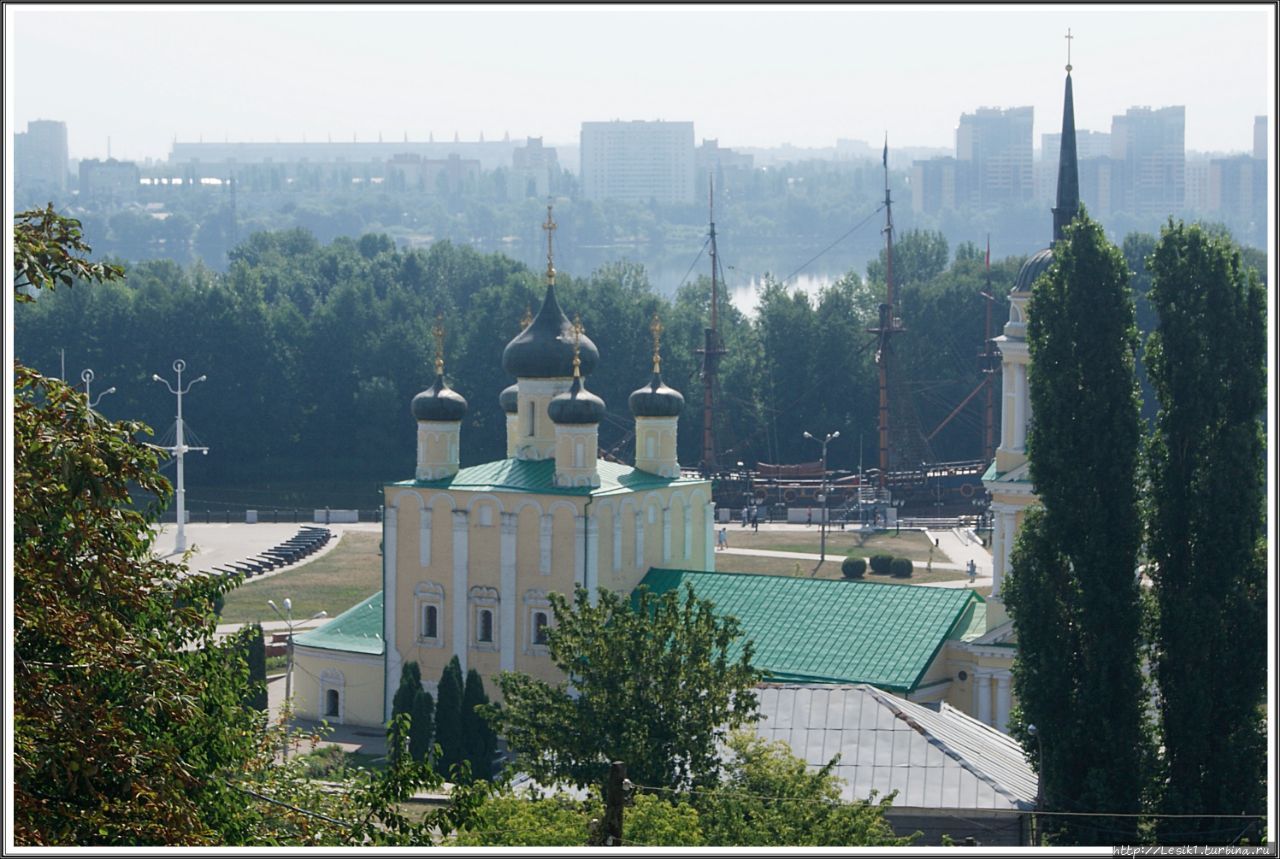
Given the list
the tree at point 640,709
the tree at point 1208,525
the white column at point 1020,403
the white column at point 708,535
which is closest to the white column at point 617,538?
the white column at point 708,535

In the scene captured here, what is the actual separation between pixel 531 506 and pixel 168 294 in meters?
48.1

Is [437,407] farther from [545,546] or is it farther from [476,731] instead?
[476,731]

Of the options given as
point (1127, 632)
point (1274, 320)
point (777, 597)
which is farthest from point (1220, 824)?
point (777, 597)

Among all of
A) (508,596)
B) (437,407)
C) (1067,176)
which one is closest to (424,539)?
(508,596)

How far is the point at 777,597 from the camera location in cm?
3272

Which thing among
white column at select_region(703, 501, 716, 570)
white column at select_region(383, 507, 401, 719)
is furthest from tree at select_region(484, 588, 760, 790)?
white column at select_region(703, 501, 716, 570)

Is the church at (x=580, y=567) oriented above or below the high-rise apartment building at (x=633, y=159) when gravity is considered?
below

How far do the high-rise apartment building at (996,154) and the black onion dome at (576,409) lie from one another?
10811cm

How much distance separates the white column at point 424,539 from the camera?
3481cm

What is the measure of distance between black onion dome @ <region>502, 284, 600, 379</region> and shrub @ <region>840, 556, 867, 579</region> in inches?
633

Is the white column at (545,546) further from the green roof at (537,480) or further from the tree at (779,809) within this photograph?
the tree at (779,809)

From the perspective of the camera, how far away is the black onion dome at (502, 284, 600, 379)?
3603 cm

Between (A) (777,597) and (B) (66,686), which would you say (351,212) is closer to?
(A) (777,597)

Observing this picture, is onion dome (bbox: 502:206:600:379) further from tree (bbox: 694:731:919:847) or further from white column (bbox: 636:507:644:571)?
tree (bbox: 694:731:919:847)
